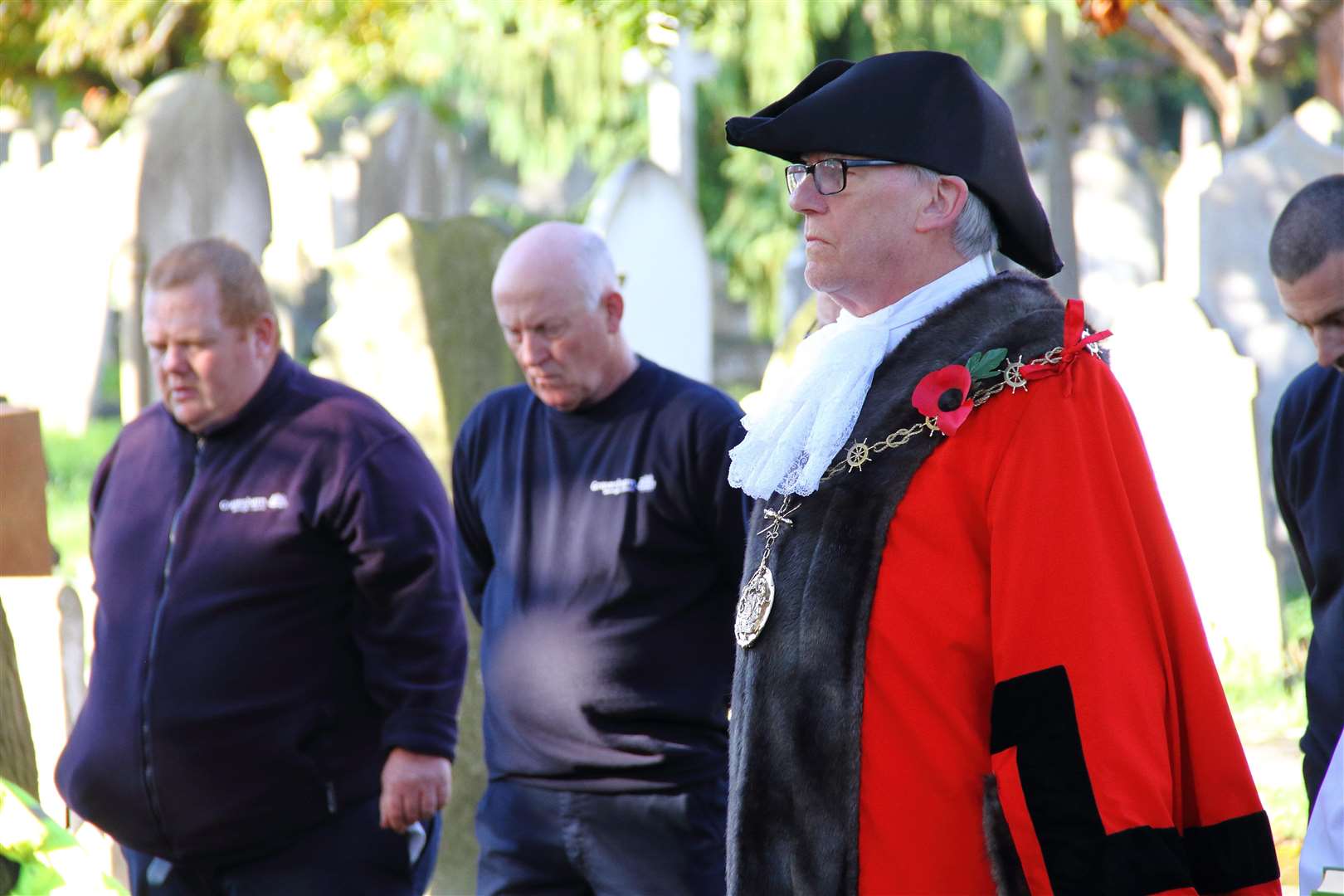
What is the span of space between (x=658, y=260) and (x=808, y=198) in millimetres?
5852

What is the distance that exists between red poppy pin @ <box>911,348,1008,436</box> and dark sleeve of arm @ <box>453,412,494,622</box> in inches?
84.5

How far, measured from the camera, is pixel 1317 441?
3.45 metres

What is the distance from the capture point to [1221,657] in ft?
23.4

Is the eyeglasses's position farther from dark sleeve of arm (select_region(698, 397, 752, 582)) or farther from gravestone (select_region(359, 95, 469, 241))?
gravestone (select_region(359, 95, 469, 241))

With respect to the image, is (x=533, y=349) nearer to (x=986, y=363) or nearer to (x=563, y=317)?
(x=563, y=317)

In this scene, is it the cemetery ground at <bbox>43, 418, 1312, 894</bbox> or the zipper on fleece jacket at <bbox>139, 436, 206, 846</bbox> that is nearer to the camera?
the zipper on fleece jacket at <bbox>139, 436, 206, 846</bbox>

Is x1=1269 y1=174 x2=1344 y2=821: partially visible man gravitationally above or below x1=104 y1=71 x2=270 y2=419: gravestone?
below

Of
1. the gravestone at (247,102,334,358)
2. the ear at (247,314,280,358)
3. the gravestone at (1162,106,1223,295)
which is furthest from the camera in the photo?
the gravestone at (247,102,334,358)

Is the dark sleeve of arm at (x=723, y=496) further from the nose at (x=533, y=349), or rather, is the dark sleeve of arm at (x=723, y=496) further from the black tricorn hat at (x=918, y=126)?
the black tricorn hat at (x=918, y=126)

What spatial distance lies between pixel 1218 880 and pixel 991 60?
16268mm

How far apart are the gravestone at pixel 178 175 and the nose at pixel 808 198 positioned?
7700 mm

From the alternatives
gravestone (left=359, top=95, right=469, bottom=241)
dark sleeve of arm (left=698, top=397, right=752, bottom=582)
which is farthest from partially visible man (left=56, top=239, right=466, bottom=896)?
gravestone (left=359, top=95, right=469, bottom=241)

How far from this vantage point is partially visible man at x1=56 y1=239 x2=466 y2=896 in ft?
11.6

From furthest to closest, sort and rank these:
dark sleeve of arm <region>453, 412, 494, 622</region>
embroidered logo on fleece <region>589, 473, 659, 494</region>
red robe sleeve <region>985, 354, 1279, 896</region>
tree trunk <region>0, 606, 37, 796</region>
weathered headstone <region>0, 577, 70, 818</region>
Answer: weathered headstone <region>0, 577, 70, 818</region> → dark sleeve of arm <region>453, 412, 494, 622</region> → embroidered logo on fleece <region>589, 473, 659, 494</region> → tree trunk <region>0, 606, 37, 796</region> → red robe sleeve <region>985, 354, 1279, 896</region>
